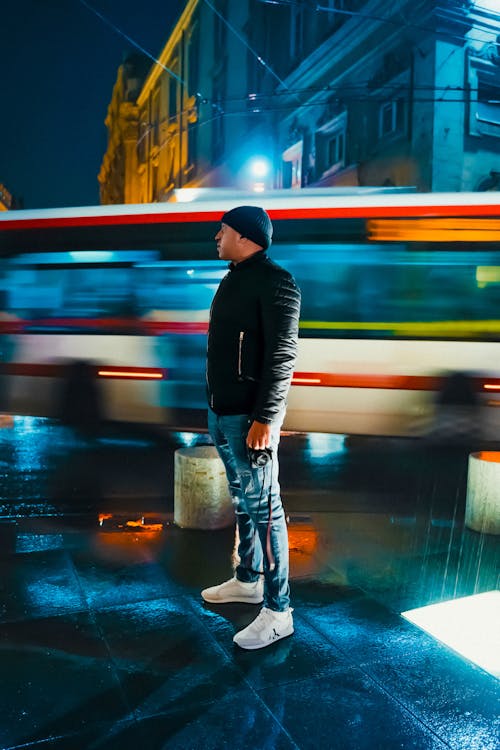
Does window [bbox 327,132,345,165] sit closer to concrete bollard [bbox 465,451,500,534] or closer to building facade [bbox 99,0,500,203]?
building facade [bbox 99,0,500,203]

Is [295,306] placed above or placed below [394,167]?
below

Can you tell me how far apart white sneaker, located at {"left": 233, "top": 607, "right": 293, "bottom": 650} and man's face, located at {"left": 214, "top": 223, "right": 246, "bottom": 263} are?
5.97 ft

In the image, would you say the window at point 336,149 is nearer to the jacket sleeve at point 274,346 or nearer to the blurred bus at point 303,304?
the blurred bus at point 303,304

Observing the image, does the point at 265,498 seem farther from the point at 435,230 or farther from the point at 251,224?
the point at 435,230

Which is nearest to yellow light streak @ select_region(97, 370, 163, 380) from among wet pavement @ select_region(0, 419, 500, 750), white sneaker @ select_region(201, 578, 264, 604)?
wet pavement @ select_region(0, 419, 500, 750)

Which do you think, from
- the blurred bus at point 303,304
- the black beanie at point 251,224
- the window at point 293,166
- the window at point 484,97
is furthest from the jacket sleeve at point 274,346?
the window at point 293,166

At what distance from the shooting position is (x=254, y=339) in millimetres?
3410

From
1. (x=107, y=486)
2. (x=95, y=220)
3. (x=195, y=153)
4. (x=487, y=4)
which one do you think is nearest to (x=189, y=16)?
(x=195, y=153)

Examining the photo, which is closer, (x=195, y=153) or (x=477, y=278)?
(x=477, y=278)

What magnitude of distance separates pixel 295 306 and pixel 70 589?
2.25 meters

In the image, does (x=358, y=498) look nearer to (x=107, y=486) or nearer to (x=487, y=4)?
(x=107, y=486)

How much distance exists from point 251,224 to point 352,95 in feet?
62.7

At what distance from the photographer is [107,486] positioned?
7121 mm

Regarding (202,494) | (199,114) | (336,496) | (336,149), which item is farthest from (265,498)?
(199,114)
